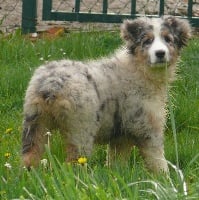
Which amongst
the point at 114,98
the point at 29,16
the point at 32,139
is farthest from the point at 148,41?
the point at 29,16

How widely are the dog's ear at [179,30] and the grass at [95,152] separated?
697 millimetres

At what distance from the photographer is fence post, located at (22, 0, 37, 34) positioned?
37.2 feet

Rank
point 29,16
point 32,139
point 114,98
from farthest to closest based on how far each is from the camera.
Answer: point 29,16
point 114,98
point 32,139

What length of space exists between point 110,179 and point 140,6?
785 centimetres

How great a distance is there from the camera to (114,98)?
6578mm

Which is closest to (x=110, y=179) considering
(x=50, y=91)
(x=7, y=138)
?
(x=50, y=91)

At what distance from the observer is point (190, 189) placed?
4.72 m

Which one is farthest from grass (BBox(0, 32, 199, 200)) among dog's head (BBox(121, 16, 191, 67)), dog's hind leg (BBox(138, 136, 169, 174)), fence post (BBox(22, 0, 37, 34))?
dog's head (BBox(121, 16, 191, 67))

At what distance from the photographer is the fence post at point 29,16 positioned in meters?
11.3

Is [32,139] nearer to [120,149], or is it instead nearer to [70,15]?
[120,149]

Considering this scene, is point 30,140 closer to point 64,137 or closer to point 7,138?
point 64,137

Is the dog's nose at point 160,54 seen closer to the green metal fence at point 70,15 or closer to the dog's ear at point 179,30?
the dog's ear at point 179,30

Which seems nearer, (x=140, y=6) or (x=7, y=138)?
(x=7, y=138)

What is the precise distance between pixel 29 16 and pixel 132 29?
14.7 ft
